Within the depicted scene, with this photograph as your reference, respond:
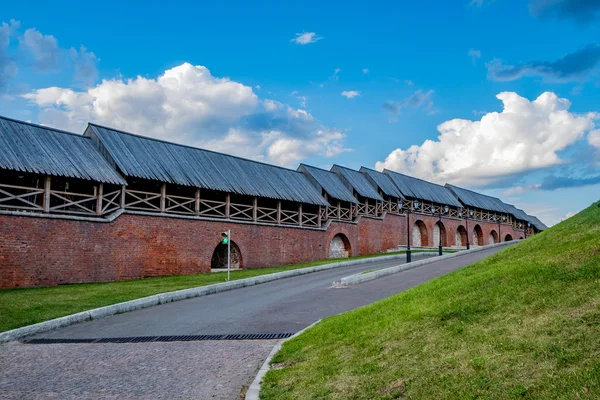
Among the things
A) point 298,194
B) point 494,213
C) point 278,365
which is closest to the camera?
point 278,365

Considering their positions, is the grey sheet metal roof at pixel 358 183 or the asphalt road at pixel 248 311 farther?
the grey sheet metal roof at pixel 358 183

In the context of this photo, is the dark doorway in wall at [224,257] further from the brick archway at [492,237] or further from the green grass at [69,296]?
the brick archway at [492,237]

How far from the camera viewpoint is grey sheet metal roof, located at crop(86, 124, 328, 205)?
23578 mm

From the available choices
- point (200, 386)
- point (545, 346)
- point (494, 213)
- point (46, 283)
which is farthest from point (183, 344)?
point (494, 213)

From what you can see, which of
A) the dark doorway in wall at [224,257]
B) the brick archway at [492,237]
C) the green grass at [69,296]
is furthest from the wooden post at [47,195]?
the brick archway at [492,237]

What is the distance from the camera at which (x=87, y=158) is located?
71.3ft

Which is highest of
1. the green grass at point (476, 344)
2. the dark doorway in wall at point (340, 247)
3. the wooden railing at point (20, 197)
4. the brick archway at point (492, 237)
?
the wooden railing at point (20, 197)

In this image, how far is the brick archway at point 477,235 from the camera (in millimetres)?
59281

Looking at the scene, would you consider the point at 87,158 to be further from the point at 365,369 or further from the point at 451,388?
the point at 451,388

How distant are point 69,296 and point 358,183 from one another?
27878 mm

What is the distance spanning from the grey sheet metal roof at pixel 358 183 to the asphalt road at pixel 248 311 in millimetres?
19803

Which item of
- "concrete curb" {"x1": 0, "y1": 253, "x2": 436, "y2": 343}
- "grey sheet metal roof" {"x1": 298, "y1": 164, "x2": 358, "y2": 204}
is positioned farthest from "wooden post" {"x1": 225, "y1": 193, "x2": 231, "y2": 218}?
"grey sheet metal roof" {"x1": 298, "y1": 164, "x2": 358, "y2": 204}

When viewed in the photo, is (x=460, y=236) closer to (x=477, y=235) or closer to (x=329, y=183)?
(x=477, y=235)

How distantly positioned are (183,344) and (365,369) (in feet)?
16.9
